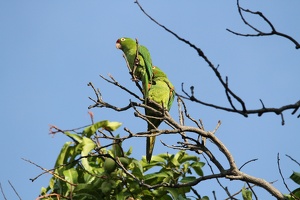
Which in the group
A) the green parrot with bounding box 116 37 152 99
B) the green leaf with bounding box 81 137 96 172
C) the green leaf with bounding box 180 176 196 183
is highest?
the green parrot with bounding box 116 37 152 99

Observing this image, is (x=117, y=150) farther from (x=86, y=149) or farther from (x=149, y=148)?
(x=149, y=148)

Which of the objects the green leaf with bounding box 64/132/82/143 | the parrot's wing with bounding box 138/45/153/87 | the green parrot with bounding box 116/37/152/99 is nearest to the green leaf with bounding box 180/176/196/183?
the green leaf with bounding box 64/132/82/143

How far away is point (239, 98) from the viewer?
2.57 meters

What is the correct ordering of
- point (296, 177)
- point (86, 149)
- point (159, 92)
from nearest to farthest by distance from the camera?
point (296, 177), point (86, 149), point (159, 92)

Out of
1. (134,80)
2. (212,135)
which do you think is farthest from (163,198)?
(134,80)

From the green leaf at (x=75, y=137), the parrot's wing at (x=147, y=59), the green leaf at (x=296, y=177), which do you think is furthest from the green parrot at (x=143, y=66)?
the green leaf at (x=296, y=177)

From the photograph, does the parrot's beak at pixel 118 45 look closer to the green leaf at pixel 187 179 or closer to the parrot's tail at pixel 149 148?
the parrot's tail at pixel 149 148

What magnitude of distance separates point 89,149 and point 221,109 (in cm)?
173

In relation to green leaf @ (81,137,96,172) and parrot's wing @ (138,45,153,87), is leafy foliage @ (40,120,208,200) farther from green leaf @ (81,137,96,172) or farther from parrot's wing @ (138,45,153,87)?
parrot's wing @ (138,45,153,87)

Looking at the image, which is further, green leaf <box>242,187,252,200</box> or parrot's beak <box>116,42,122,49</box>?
parrot's beak <box>116,42,122,49</box>

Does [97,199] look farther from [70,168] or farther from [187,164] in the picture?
[187,164]

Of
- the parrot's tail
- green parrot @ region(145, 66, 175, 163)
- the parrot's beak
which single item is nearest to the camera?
the parrot's tail

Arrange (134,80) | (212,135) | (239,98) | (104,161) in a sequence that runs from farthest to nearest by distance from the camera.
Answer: (134,80), (104,161), (212,135), (239,98)

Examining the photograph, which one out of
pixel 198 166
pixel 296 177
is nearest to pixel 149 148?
pixel 198 166
